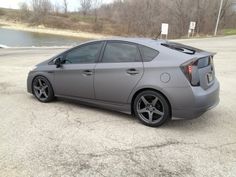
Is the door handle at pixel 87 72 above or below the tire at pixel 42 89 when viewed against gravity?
above

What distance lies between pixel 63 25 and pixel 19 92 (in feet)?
237

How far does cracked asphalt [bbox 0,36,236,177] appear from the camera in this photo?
356 centimetres

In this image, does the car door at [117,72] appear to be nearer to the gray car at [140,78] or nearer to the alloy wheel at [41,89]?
the gray car at [140,78]

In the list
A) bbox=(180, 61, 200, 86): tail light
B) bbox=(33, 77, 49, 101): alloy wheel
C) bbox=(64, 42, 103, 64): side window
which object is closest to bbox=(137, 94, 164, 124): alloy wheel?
bbox=(180, 61, 200, 86): tail light

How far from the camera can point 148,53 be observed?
5043 millimetres

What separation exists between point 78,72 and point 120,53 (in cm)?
97

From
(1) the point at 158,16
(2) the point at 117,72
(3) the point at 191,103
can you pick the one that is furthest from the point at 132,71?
(1) the point at 158,16

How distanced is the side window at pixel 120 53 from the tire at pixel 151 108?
0.69 meters

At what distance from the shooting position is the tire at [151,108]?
479 centimetres

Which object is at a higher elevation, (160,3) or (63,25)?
(160,3)

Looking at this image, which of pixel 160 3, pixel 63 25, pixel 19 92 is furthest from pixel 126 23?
pixel 19 92

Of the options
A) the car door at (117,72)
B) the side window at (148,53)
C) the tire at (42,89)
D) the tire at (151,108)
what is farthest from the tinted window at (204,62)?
the tire at (42,89)

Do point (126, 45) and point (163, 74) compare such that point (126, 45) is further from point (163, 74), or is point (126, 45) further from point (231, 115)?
point (231, 115)

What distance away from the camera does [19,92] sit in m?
7.10
